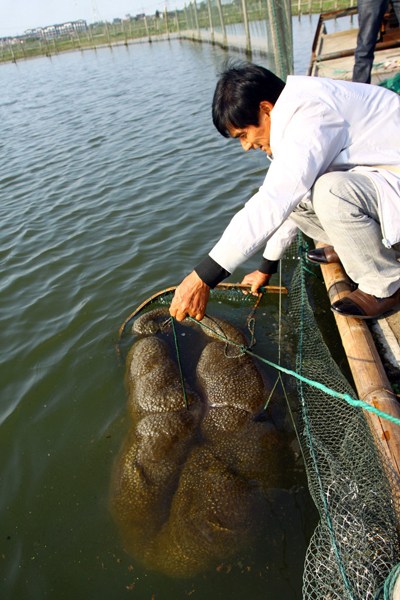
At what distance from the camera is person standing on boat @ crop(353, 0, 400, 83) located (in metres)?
5.70

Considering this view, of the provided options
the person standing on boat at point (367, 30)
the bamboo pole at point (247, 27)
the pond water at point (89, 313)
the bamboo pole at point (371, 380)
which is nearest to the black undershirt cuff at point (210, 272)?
the bamboo pole at point (371, 380)

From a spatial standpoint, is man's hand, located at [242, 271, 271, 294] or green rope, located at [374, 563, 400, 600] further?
man's hand, located at [242, 271, 271, 294]

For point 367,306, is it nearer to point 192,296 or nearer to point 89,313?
point 192,296

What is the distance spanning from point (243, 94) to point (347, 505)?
237cm

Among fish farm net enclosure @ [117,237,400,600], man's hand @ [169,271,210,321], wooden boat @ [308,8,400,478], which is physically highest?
man's hand @ [169,271,210,321]

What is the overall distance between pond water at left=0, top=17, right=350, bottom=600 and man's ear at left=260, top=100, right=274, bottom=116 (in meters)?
2.42

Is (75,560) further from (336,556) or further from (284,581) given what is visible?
(336,556)

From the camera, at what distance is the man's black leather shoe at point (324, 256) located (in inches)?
156

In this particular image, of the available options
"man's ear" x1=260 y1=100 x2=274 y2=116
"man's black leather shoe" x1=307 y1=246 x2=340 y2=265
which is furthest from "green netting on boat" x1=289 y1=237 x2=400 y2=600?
"man's ear" x1=260 y1=100 x2=274 y2=116

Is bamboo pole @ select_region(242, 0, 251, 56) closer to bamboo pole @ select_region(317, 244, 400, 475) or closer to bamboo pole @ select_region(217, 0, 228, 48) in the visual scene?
bamboo pole @ select_region(217, 0, 228, 48)

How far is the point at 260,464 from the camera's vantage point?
2.90 metres

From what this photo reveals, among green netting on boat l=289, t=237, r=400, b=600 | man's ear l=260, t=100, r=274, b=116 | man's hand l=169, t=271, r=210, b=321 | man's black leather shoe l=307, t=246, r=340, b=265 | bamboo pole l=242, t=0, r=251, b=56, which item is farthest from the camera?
bamboo pole l=242, t=0, r=251, b=56

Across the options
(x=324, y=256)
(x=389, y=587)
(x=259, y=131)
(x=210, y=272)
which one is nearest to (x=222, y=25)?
(x=324, y=256)

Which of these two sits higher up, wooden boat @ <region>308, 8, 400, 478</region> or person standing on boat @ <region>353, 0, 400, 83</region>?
person standing on boat @ <region>353, 0, 400, 83</region>
